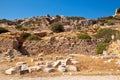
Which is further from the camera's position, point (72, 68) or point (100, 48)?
point (100, 48)

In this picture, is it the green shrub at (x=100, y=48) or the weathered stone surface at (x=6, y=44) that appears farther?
the weathered stone surface at (x=6, y=44)

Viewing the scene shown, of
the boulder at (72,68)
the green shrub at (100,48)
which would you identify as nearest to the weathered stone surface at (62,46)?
the green shrub at (100,48)

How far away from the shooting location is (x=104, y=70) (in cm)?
1285

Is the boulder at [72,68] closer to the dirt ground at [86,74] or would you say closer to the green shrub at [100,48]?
the dirt ground at [86,74]

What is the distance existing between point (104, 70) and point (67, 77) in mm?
2601

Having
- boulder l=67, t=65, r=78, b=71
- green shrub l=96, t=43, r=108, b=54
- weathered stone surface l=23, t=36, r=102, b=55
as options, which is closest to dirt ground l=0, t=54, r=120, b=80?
boulder l=67, t=65, r=78, b=71

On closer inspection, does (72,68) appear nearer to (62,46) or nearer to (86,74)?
(86,74)

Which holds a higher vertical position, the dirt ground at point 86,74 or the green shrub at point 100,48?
the green shrub at point 100,48

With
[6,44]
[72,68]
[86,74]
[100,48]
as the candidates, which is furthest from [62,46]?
[86,74]

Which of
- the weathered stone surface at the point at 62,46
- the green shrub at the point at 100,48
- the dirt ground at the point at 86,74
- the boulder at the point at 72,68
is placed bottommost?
the dirt ground at the point at 86,74

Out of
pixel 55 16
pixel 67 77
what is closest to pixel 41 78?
pixel 67 77

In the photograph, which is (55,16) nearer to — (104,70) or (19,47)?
(19,47)

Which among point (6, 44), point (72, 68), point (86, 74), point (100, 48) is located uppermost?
point (6, 44)

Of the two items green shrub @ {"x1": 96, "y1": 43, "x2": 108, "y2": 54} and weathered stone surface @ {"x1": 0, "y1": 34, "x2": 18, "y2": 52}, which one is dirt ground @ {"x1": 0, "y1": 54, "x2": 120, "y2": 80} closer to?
green shrub @ {"x1": 96, "y1": 43, "x2": 108, "y2": 54}
